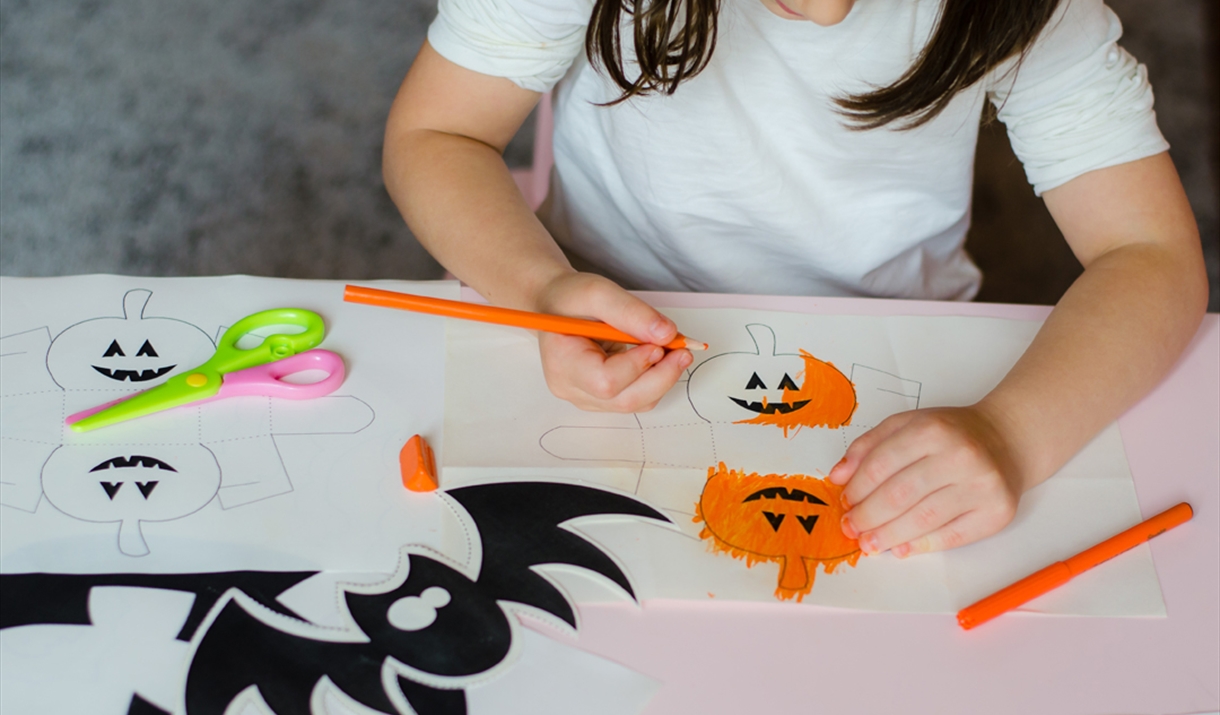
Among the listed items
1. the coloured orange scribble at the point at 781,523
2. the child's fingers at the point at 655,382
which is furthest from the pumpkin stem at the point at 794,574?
the child's fingers at the point at 655,382

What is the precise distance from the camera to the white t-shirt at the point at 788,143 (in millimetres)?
596

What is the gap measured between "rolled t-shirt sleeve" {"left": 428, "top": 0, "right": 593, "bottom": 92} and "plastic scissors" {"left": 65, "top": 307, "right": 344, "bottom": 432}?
7.5 inches

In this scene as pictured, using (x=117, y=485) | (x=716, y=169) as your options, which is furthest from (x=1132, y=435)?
(x=117, y=485)

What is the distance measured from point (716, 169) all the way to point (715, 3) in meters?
0.14

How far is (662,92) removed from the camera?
24.5 inches

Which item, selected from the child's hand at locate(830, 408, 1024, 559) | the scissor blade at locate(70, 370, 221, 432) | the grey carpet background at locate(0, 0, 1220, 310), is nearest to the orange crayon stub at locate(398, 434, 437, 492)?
the scissor blade at locate(70, 370, 221, 432)

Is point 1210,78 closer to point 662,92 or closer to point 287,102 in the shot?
point 662,92

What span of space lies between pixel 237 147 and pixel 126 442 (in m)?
0.88

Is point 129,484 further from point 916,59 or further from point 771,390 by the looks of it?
point 916,59

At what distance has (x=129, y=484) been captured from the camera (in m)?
0.47

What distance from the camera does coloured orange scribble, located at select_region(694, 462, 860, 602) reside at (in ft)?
1.56

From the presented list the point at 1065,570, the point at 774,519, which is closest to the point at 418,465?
the point at 774,519

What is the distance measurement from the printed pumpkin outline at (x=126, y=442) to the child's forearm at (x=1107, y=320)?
0.36 m

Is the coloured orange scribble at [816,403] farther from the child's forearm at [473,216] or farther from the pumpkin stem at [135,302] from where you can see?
the pumpkin stem at [135,302]
